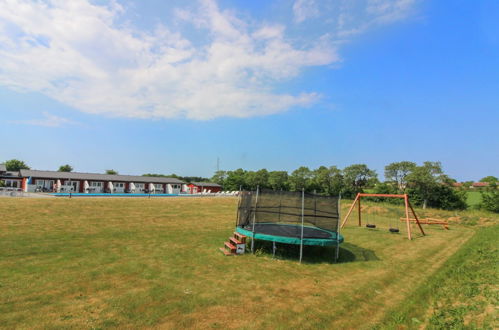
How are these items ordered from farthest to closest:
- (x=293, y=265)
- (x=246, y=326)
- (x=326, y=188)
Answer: (x=326, y=188) → (x=293, y=265) → (x=246, y=326)

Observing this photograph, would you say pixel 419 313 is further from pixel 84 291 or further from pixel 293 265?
pixel 84 291

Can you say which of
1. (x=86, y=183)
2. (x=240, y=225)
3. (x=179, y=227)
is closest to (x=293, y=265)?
(x=240, y=225)

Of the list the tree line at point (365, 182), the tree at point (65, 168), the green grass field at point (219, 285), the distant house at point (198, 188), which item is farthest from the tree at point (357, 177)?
the tree at point (65, 168)

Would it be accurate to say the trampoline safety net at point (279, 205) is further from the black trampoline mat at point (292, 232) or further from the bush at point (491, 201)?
the bush at point (491, 201)

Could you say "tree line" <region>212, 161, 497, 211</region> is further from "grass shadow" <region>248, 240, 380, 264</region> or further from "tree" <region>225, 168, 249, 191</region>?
"grass shadow" <region>248, 240, 380, 264</region>

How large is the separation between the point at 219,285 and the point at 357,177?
206 ft

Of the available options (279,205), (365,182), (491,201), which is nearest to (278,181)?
(365,182)

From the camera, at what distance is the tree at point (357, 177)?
62.3 metres

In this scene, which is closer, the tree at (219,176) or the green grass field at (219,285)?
the green grass field at (219,285)

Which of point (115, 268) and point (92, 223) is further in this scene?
point (92, 223)

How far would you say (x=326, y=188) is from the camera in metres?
64.6

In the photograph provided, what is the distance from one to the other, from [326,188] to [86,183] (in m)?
51.0

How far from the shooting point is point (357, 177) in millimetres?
62969

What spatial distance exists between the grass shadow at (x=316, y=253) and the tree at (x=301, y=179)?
2269 inches
